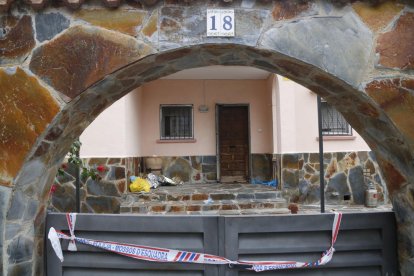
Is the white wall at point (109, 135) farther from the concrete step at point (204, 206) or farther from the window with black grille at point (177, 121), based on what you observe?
the window with black grille at point (177, 121)

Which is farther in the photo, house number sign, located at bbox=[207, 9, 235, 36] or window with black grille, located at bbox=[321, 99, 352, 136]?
window with black grille, located at bbox=[321, 99, 352, 136]

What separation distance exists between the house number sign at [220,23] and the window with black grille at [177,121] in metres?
9.14

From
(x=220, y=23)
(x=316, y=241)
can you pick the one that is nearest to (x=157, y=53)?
(x=220, y=23)

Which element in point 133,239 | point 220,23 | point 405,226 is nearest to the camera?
point 220,23

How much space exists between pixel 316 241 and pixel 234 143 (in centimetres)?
909

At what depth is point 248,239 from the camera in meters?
2.87

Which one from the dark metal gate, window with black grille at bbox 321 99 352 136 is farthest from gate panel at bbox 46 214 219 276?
window with black grille at bbox 321 99 352 136

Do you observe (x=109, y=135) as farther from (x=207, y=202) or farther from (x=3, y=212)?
(x=3, y=212)

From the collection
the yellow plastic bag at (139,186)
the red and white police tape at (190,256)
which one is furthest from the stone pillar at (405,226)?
the yellow plastic bag at (139,186)

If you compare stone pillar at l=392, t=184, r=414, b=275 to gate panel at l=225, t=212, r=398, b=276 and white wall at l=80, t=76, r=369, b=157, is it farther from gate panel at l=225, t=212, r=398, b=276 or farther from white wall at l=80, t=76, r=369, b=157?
white wall at l=80, t=76, r=369, b=157

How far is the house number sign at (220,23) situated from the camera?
2537 mm

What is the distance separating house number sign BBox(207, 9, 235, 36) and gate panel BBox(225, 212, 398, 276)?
1.34 m

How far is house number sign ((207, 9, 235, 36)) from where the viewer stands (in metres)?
2.54

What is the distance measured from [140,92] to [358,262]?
9.36 m
